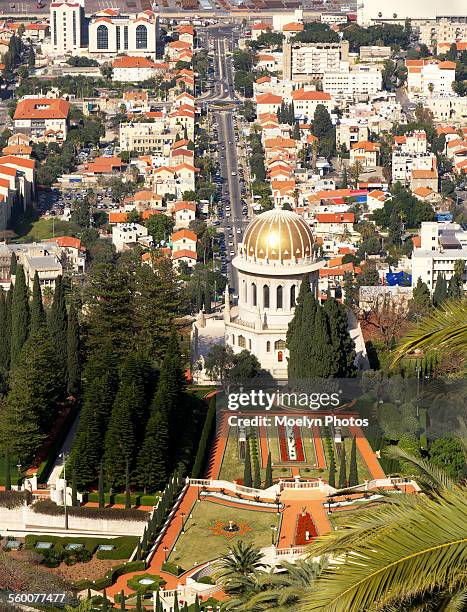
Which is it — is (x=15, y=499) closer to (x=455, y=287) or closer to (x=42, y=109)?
(x=455, y=287)

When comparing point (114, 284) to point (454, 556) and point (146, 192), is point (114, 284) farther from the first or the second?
point (146, 192)

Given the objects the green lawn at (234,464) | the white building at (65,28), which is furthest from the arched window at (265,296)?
the white building at (65,28)

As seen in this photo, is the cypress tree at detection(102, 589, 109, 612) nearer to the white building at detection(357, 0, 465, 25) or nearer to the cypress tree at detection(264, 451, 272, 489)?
the cypress tree at detection(264, 451, 272, 489)

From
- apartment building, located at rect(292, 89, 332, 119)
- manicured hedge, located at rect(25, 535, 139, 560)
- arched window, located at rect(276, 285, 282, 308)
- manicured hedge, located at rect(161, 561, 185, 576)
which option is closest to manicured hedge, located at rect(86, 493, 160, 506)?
manicured hedge, located at rect(25, 535, 139, 560)

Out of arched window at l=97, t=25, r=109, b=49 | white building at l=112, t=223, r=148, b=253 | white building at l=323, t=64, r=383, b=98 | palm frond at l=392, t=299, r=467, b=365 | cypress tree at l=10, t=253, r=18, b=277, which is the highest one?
palm frond at l=392, t=299, r=467, b=365

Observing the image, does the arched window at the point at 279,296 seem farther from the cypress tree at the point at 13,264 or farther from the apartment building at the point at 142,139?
the apartment building at the point at 142,139
